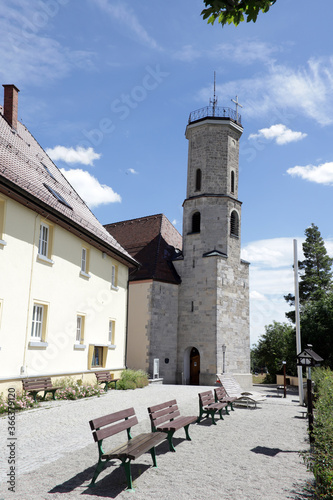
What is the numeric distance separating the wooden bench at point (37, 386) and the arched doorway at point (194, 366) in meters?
16.0

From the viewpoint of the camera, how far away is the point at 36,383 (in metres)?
13.4

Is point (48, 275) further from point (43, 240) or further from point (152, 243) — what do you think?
point (152, 243)

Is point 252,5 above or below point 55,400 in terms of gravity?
above

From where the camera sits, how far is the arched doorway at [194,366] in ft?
93.8

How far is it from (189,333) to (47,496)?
23.4 metres

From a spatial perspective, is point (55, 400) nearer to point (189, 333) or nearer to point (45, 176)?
point (45, 176)

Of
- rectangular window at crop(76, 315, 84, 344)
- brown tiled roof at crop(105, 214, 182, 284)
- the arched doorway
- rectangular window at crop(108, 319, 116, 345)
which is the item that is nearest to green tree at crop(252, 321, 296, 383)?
the arched doorway

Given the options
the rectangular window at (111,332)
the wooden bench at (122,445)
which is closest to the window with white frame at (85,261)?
the rectangular window at (111,332)

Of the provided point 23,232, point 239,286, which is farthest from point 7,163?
point 239,286

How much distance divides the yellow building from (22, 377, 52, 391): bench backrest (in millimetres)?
219

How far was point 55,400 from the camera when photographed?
14094 millimetres

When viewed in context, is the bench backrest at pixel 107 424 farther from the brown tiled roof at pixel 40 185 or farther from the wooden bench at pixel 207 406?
the brown tiled roof at pixel 40 185

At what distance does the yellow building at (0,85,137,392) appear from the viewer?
1282 cm

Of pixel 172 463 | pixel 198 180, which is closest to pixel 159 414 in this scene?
pixel 172 463
